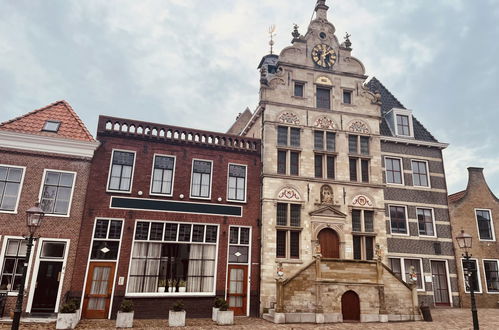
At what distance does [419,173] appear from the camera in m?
24.4

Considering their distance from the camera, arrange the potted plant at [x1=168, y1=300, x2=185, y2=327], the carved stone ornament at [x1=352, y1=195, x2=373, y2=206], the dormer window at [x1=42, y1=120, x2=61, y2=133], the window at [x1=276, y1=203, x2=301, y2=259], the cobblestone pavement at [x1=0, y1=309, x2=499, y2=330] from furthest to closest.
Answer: the carved stone ornament at [x1=352, y1=195, x2=373, y2=206] < the window at [x1=276, y1=203, x2=301, y2=259] < the dormer window at [x1=42, y1=120, x2=61, y2=133] < the potted plant at [x1=168, y1=300, x2=185, y2=327] < the cobblestone pavement at [x1=0, y1=309, x2=499, y2=330]

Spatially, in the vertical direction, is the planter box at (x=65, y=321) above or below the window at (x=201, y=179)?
below

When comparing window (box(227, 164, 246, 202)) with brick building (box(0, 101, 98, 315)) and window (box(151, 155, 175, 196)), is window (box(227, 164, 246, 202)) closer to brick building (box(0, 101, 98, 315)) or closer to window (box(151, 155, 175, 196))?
window (box(151, 155, 175, 196))

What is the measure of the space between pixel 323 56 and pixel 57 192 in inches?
721

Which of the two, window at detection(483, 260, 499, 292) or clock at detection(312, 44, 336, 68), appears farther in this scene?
clock at detection(312, 44, 336, 68)

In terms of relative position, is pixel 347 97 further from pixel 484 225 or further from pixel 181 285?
pixel 181 285

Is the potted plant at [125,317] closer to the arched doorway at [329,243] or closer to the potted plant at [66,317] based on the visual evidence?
the potted plant at [66,317]

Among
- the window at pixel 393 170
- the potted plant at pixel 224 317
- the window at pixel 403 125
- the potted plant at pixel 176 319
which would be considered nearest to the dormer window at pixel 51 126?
the potted plant at pixel 176 319

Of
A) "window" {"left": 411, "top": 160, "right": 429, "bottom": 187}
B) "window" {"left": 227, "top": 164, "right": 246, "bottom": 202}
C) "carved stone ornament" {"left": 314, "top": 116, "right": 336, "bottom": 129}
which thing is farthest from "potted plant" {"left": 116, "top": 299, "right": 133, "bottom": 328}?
"window" {"left": 411, "top": 160, "right": 429, "bottom": 187}

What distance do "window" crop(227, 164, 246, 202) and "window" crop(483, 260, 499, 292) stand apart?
17.2 m

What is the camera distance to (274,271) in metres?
19.5

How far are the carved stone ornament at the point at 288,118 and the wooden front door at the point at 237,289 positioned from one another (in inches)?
366

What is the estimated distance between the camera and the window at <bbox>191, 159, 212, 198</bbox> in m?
20.1

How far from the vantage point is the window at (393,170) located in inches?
936
